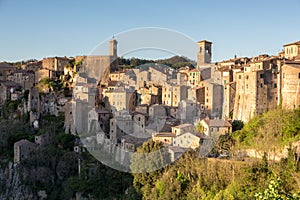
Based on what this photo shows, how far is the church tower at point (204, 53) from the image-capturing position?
25516 mm

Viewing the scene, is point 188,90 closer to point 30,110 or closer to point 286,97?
point 286,97

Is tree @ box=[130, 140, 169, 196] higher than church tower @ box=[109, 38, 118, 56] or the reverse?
the reverse

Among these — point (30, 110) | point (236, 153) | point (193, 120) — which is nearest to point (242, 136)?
point (236, 153)

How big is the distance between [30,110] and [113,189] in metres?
11.5

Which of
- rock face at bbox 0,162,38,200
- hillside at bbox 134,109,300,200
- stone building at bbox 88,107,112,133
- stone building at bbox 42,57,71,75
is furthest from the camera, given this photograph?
stone building at bbox 42,57,71,75

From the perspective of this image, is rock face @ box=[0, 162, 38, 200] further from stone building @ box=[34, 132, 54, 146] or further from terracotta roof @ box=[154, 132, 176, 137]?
terracotta roof @ box=[154, 132, 176, 137]

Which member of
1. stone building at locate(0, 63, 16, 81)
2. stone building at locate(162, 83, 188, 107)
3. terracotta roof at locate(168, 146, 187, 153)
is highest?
stone building at locate(0, 63, 16, 81)

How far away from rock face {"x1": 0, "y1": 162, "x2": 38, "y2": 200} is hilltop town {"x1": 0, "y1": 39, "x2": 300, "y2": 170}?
740 millimetres

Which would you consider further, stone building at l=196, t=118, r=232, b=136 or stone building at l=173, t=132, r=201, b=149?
stone building at l=196, t=118, r=232, b=136

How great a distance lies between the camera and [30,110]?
28.0 m

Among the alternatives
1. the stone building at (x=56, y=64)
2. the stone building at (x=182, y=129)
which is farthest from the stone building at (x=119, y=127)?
the stone building at (x=56, y=64)

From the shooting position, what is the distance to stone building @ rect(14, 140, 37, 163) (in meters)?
23.7

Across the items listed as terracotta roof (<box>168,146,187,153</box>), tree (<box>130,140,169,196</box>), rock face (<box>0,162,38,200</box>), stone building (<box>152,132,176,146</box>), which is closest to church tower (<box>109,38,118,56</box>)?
rock face (<box>0,162,38,200</box>)

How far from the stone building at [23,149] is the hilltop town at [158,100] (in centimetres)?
6
